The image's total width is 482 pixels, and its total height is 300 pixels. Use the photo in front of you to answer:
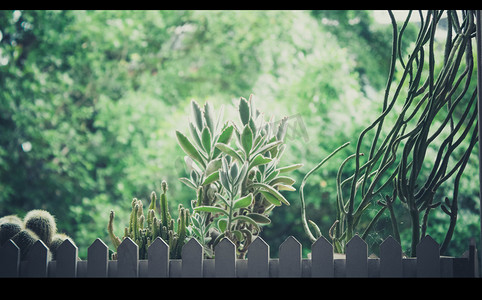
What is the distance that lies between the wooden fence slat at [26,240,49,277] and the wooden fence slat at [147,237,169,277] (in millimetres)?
289

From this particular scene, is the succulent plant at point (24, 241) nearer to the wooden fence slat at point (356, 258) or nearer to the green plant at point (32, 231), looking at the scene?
the green plant at point (32, 231)

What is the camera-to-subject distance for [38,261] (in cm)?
133

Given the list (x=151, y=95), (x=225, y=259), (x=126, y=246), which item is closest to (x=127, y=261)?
(x=126, y=246)

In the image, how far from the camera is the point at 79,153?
6145mm

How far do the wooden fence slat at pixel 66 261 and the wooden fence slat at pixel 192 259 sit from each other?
31 centimetres

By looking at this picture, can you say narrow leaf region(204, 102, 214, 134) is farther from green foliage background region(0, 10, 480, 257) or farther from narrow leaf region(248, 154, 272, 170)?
green foliage background region(0, 10, 480, 257)

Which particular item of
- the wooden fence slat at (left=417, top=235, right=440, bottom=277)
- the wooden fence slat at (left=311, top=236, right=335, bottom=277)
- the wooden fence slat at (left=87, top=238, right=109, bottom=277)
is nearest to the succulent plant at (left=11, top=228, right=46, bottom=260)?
the wooden fence slat at (left=87, top=238, right=109, bottom=277)

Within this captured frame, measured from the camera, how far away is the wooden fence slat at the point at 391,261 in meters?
1.33

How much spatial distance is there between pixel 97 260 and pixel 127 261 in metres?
0.08

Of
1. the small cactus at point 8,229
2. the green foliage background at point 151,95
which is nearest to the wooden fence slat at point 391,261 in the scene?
the small cactus at point 8,229

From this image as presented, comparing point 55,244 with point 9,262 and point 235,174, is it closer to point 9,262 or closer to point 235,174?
point 9,262

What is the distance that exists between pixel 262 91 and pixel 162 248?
16.6ft
